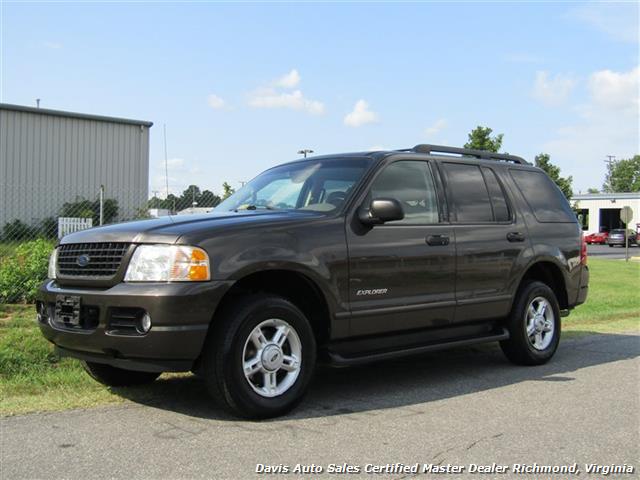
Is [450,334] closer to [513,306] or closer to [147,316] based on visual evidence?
[513,306]

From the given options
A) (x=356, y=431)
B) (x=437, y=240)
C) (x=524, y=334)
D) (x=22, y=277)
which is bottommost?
→ (x=356, y=431)

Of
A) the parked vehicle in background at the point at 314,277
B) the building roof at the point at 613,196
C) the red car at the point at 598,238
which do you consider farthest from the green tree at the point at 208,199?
the building roof at the point at 613,196

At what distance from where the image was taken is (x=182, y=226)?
186 inches

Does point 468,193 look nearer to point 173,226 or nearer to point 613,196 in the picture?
point 173,226

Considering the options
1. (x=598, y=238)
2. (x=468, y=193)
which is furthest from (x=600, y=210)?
(x=468, y=193)

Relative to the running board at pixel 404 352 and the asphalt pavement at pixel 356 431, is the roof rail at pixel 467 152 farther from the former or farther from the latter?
the asphalt pavement at pixel 356 431

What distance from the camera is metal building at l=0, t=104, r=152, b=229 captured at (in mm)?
22672

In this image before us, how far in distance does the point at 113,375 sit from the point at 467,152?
3883 millimetres

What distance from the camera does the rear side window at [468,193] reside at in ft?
20.8

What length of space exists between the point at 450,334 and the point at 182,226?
2.69m

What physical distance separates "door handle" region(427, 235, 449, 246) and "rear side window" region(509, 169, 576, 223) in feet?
5.20

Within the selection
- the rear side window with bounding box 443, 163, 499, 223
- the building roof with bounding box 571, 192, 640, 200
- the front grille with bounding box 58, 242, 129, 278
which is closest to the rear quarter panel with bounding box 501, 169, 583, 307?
the rear side window with bounding box 443, 163, 499, 223

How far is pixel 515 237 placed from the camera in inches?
264

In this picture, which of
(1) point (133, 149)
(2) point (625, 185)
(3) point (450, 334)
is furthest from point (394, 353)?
(2) point (625, 185)
